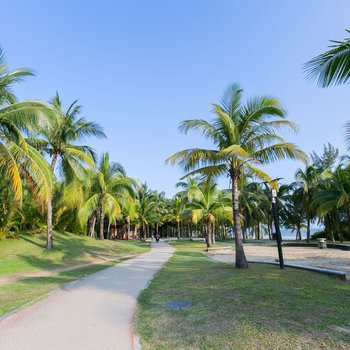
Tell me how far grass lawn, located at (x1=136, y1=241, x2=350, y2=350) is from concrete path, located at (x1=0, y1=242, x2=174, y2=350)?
0.37 meters

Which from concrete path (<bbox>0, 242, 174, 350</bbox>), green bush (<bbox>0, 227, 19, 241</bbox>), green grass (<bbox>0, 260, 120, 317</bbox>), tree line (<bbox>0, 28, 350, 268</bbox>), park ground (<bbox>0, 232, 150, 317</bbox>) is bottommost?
concrete path (<bbox>0, 242, 174, 350</bbox>)

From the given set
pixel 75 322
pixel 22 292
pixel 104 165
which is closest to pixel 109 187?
pixel 104 165

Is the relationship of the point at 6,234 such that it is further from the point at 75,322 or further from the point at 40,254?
the point at 75,322

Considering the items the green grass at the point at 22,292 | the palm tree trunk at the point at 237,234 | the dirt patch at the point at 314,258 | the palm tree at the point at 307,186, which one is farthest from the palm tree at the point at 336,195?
the green grass at the point at 22,292

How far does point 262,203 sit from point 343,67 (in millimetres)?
45954

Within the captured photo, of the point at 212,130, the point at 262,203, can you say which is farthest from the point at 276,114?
the point at 262,203

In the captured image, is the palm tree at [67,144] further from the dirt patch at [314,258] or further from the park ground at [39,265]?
the dirt patch at [314,258]

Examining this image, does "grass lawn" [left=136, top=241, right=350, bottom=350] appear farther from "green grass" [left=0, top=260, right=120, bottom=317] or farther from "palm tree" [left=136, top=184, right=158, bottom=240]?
"palm tree" [left=136, top=184, right=158, bottom=240]

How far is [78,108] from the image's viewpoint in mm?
18781

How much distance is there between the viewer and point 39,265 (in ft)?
42.5

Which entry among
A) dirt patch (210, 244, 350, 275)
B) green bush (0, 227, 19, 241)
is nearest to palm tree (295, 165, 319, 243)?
dirt patch (210, 244, 350, 275)

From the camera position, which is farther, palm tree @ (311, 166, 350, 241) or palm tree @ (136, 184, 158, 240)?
palm tree @ (136, 184, 158, 240)

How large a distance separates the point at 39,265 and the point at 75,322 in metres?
9.40

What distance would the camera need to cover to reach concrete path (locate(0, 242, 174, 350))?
395 centimetres
